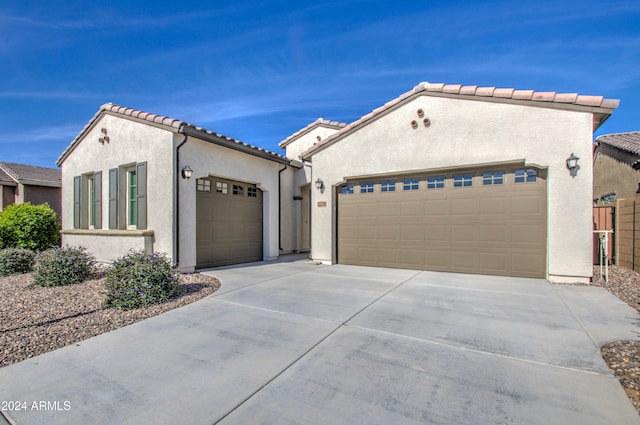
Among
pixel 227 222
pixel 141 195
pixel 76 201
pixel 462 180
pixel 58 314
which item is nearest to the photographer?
pixel 58 314

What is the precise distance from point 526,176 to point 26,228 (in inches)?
648

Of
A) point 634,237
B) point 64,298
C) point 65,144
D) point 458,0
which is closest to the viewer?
point 64,298

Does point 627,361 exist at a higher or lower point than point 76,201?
lower

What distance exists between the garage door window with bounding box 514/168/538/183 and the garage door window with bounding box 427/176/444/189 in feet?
5.52

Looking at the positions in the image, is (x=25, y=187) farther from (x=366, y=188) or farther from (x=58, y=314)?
(x=366, y=188)

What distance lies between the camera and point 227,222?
920 centimetres

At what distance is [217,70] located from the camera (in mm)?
9164

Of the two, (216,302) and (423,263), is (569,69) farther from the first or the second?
(216,302)

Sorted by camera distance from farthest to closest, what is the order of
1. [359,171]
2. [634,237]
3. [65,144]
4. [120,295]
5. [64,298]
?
[65,144]
[359,171]
[634,237]
[64,298]
[120,295]

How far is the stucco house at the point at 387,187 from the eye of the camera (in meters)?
6.33

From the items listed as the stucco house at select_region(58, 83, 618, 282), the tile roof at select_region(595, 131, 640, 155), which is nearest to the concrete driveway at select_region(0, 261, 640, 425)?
the stucco house at select_region(58, 83, 618, 282)

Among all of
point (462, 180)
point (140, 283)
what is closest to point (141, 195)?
point (140, 283)

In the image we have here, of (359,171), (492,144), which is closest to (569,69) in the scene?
(492,144)

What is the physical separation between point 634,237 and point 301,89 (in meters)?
10.7
